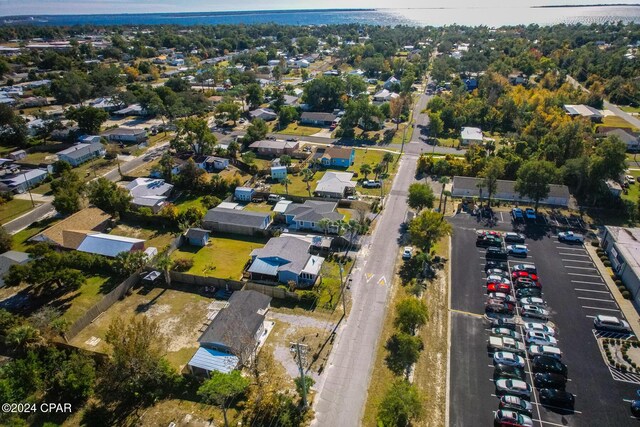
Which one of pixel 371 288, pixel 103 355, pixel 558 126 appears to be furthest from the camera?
pixel 558 126

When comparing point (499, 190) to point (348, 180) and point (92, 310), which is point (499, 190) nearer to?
point (348, 180)

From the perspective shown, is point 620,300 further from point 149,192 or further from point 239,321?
point 149,192

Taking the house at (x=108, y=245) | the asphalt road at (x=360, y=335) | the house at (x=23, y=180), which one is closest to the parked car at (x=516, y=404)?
the asphalt road at (x=360, y=335)

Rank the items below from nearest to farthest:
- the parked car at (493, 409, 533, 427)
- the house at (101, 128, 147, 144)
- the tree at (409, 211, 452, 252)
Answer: the parked car at (493, 409, 533, 427), the tree at (409, 211, 452, 252), the house at (101, 128, 147, 144)

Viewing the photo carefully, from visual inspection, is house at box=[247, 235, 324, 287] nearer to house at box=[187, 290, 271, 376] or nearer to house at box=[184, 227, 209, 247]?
house at box=[187, 290, 271, 376]

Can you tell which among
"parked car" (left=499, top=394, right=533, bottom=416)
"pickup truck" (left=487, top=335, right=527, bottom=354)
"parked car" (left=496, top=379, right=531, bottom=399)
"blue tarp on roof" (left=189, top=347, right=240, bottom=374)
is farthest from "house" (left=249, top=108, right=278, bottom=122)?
"parked car" (left=499, top=394, right=533, bottom=416)

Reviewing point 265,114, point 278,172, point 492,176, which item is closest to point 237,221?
point 278,172

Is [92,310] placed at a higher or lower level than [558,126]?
lower

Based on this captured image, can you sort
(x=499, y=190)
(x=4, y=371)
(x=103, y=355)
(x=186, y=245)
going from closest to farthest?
1. (x=4, y=371)
2. (x=103, y=355)
3. (x=186, y=245)
4. (x=499, y=190)

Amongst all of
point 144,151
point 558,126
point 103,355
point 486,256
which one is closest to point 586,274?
point 486,256
